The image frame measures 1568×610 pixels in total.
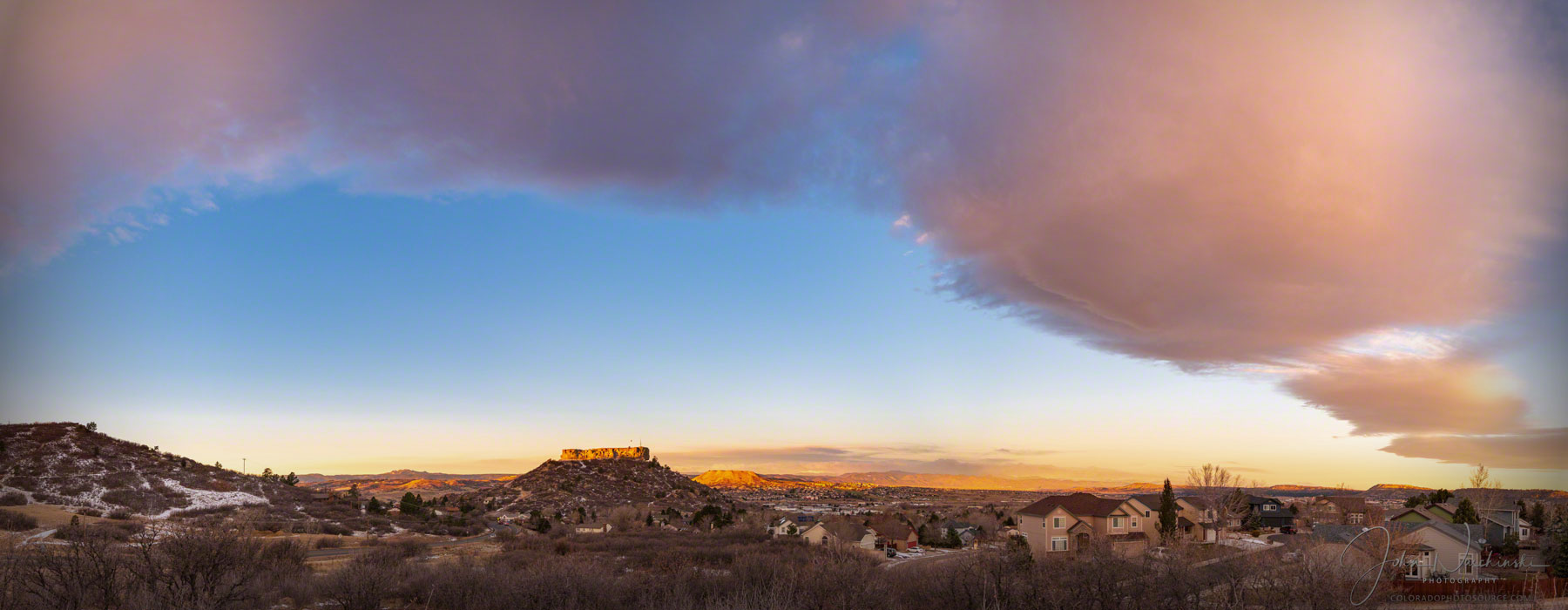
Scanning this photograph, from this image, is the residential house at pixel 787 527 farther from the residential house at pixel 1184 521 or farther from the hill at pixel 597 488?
the hill at pixel 597 488

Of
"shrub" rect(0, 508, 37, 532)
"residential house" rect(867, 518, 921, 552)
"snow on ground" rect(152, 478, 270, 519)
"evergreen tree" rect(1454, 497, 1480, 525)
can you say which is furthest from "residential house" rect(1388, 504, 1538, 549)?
"snow on ground" rect(152, 478, 270, 519)

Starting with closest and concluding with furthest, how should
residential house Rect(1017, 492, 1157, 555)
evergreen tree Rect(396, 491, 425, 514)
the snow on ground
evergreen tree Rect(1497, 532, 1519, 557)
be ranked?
evergreen tree Rect(1497, 532, 1519, 557), the snow on ground, residential house Rect(1017, 492, 1157, 555), evergreen tree Rect(396, 491, 425, 514)

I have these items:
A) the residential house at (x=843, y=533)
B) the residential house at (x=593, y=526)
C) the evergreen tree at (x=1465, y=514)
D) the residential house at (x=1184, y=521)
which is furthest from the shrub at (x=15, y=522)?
the evergreen tree at (x=1465, y=514)

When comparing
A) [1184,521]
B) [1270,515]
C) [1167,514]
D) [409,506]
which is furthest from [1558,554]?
[409,506]

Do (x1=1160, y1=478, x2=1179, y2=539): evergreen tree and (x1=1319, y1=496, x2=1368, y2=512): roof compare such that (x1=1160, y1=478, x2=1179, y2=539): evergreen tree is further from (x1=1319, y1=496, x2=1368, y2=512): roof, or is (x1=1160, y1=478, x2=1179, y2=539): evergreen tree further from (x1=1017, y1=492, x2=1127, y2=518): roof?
(x1=1319, y1=496, x2=1368, y2=512): roof

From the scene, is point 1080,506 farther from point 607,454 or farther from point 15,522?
point 607,454
